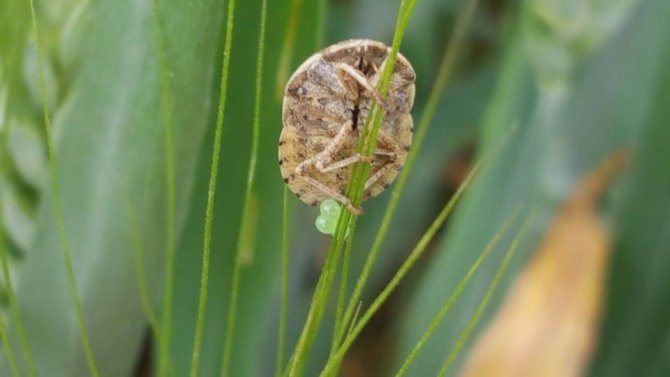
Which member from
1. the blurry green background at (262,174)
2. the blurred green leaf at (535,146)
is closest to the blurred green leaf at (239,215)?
the blurry green background at (262,174)

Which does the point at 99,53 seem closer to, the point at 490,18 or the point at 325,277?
the point at 325,277

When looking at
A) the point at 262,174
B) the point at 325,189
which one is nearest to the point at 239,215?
the point at 262,174

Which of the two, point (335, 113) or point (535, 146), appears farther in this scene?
point (535, 146)

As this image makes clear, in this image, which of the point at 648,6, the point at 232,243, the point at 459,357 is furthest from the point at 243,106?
the point at 648,6

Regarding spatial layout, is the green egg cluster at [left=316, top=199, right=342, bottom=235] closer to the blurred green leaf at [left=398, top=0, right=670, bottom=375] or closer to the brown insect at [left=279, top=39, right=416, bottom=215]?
the brown insect at [left=279, top=39, right=416, bottom=215]

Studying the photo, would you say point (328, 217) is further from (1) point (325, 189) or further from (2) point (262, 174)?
(2) point (262, 174)

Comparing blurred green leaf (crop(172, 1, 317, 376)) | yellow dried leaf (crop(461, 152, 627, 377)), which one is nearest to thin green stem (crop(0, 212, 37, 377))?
blurred green leaf (crop(172, 1, 317, 376))
